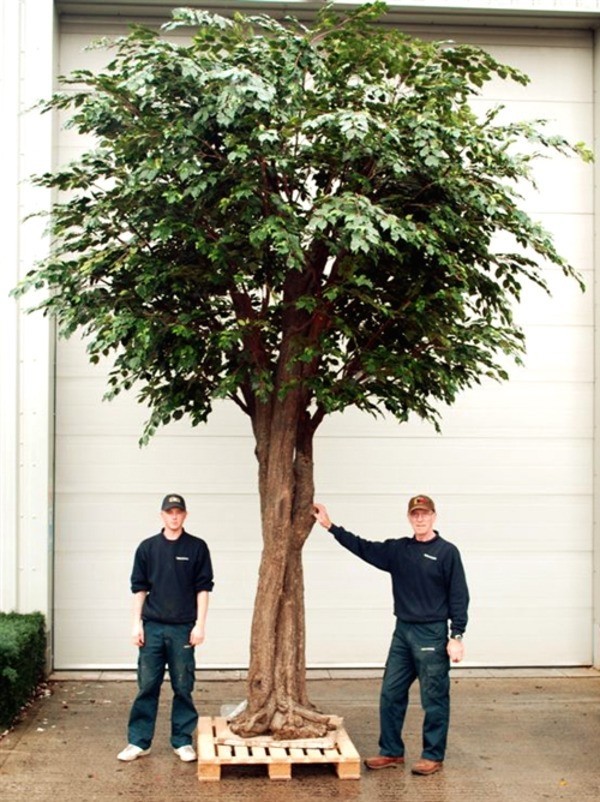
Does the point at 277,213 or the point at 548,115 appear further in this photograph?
the point at 548,115

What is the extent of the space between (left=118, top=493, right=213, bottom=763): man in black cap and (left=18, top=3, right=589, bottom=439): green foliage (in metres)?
0.97

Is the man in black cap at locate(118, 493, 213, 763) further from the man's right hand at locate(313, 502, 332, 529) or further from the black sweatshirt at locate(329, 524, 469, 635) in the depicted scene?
the black sweatshirt at locate(329, 524, 469, 635)

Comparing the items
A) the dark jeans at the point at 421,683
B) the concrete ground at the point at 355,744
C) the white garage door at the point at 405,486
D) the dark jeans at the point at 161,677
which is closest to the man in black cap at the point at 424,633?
the dark jeans at the point at 421,683

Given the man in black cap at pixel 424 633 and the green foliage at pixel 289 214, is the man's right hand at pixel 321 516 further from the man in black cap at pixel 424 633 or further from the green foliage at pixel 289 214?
the green foliage at pixel 289 214

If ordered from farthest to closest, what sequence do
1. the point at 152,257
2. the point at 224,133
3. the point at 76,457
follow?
the point at 76,457 → the point at 152,257 → the point at 224,133

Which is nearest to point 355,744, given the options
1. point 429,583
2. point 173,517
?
point 429,583

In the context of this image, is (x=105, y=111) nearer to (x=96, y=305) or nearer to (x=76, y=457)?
(x=96, y=305)

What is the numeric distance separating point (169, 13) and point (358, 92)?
14.7 feet

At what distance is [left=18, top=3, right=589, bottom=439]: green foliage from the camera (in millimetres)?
7199

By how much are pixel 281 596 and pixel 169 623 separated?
0.77 m

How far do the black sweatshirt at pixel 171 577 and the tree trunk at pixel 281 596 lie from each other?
433 millimetres

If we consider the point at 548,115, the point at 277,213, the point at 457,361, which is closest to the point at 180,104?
the point at 277,213

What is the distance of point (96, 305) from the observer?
25.8 feet

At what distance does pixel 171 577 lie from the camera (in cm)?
806
